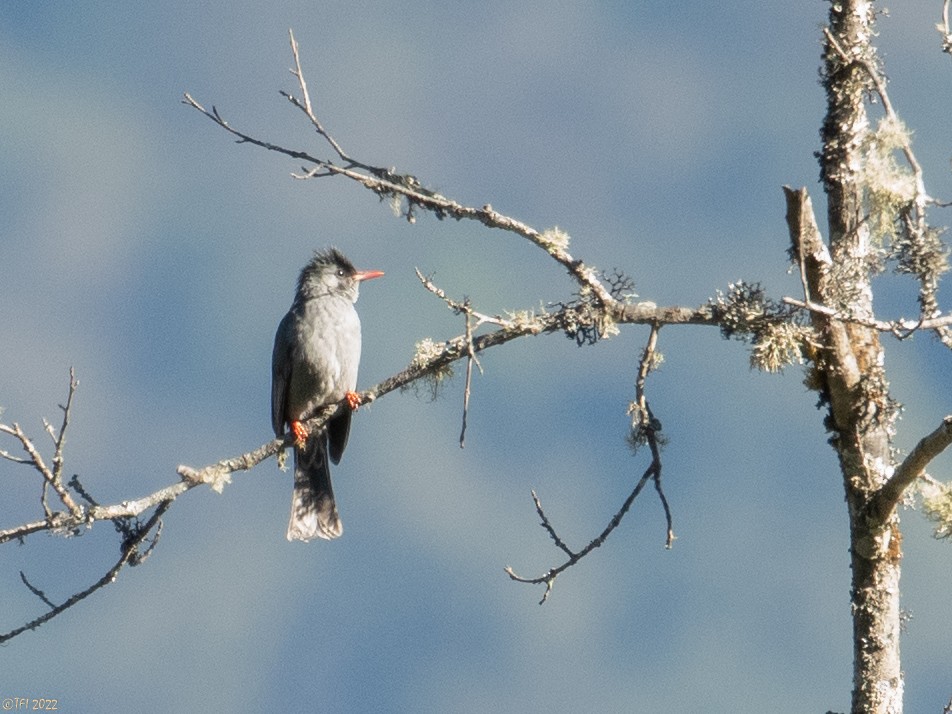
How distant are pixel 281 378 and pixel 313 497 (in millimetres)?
930

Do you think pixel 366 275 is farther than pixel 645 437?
Yes

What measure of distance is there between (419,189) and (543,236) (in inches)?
23.8

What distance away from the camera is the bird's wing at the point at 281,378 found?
25.4ft

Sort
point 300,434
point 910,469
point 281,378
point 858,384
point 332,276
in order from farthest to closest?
point 332,276 < point 281,378 < point 300,434 < point 858,384 < point 910,469

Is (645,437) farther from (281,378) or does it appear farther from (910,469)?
(281,378)

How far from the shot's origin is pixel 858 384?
4.83 metres

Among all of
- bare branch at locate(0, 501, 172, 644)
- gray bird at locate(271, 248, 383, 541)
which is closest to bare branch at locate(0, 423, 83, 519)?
bare branch at locate(0, 501, 172, 644)

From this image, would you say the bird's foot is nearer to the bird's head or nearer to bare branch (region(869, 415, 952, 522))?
the bird's head

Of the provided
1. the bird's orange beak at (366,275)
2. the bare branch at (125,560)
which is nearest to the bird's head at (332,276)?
the bird's orange beak at (366,275)

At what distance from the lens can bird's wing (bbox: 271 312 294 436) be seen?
7738mm

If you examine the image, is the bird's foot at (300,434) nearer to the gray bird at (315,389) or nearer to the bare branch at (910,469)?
the gray bird at (315,389)

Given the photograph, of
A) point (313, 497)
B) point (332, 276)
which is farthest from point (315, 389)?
point (332, 276)

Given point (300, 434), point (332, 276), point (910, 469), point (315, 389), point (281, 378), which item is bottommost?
point (910, 469)

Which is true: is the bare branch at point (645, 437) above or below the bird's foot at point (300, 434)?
below
